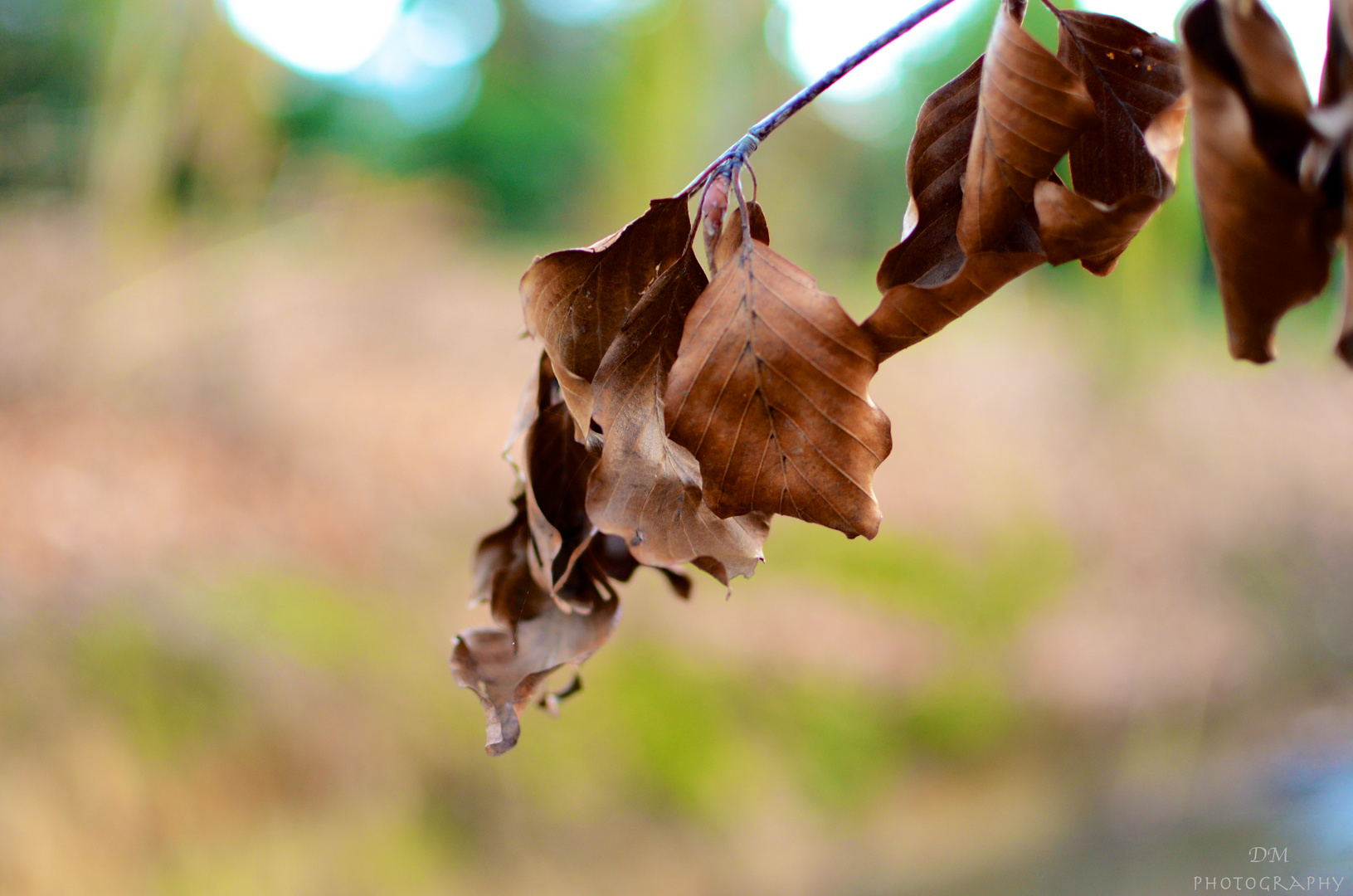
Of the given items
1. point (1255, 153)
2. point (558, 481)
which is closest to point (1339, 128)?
point (1255, 153)

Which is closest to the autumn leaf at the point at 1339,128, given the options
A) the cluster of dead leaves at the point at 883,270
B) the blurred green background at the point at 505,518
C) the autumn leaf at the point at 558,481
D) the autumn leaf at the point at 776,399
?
the cluster of dead leaves at the point at 883,270

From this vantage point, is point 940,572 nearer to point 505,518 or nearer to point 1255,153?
point 505,518

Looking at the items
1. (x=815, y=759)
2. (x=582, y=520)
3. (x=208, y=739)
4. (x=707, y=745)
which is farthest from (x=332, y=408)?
(x=582, y=520)

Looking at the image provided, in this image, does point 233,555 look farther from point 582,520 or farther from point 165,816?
point 582,520

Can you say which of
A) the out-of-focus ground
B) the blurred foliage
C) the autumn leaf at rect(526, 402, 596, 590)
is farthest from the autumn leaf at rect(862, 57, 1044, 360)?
the blurred foliage

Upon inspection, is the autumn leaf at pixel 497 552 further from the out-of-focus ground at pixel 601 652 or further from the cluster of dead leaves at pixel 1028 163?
the out-of-focus ground at pixel 601 652

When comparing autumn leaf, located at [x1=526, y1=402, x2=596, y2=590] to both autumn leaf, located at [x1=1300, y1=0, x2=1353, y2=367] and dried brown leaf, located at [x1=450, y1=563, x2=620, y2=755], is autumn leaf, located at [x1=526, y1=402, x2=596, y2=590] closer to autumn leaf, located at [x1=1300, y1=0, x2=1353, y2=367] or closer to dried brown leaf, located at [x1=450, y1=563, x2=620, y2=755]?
dried brown leaf, located at [x1=450, y1=563, x2=620, y2=755]

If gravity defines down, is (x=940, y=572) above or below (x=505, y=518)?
below
